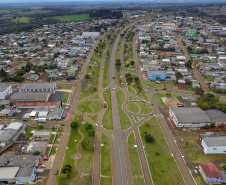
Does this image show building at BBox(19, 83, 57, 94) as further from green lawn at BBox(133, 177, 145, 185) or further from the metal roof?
green lawn at BBox(133, 177, 145, 185)

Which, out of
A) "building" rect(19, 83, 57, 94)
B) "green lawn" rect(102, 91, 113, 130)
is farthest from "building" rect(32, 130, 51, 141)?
"building" rect(19, 83, 57, 94)

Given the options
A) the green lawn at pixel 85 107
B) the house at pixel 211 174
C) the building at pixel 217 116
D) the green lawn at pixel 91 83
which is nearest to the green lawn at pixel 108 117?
the green lawn at pixel 85 107

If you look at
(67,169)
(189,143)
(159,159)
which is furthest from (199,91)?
(67,169)

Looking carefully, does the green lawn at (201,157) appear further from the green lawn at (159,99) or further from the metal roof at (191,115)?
the green lawn at (159,99)

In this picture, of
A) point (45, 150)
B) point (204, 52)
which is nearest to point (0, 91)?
point (45, 150)

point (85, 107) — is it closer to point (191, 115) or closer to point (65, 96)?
point (65, 96)

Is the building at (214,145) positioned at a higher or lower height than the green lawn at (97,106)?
higher
